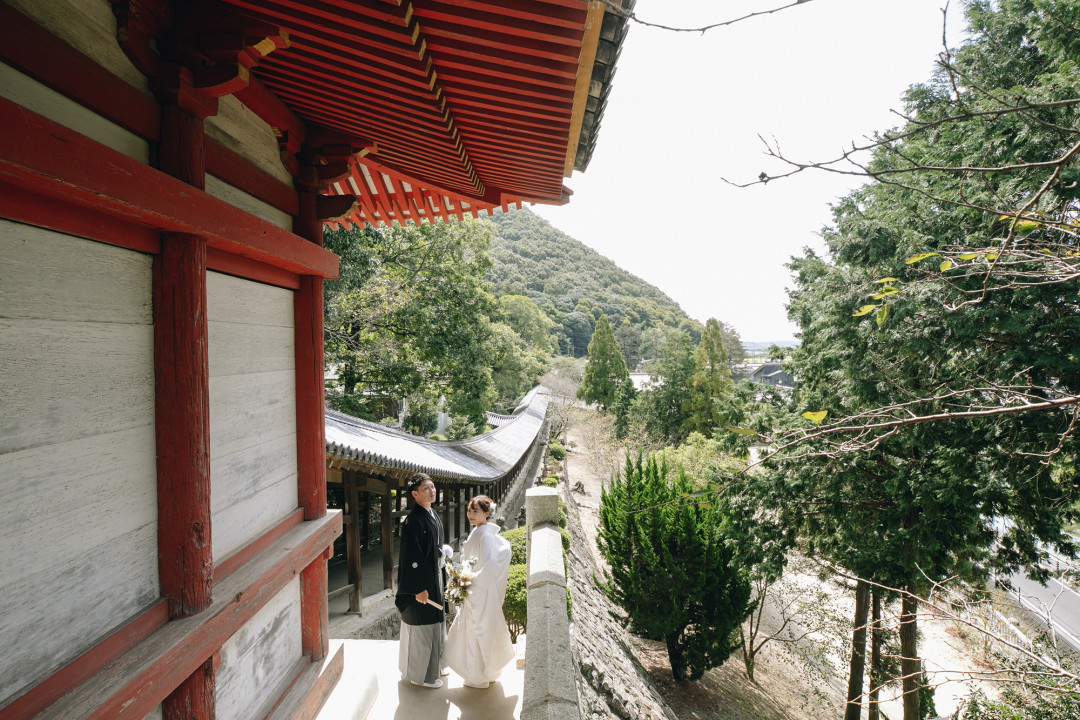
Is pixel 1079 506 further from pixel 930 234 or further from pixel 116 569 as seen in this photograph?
pixel 116 569

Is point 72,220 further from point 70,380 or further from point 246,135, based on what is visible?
point 246,135

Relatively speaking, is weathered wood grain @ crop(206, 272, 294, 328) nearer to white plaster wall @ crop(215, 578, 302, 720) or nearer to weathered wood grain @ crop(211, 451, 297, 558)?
weathered wood grain @ crop(211, 451, 297, 558)

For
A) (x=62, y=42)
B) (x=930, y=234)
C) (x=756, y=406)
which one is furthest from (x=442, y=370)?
(x=62, y=42)

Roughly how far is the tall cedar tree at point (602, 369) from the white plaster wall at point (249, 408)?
2710 cm

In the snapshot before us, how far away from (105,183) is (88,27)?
48 centimetres

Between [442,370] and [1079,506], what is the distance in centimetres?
1090

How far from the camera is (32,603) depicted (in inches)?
44.7

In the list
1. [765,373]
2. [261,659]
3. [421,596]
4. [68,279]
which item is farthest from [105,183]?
[765,373]

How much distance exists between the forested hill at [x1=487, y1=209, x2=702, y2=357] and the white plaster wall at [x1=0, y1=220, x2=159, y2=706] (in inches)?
1707

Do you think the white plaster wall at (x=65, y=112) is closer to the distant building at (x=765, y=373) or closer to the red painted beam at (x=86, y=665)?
the red painted beam at (x=86, y=665)

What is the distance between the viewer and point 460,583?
3.34 meters

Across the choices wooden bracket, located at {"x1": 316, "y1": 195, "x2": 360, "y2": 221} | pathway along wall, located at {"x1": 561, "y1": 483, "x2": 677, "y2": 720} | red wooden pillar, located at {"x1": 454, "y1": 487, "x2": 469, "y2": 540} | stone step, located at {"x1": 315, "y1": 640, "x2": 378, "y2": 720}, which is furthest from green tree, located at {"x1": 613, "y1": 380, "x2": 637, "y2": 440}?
wooden bracket, located at {"x1": 316, "y1": 195, "x2": 360, "y2": 221}

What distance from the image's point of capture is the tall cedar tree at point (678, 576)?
8336mm

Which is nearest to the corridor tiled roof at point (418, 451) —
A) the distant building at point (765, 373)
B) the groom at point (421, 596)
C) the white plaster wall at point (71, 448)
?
the groom at point (421, 596)
